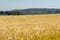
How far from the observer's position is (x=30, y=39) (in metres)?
3.98

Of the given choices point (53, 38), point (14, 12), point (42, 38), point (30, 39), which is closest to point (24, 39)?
point (30, 39)

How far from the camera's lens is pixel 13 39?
3910mm

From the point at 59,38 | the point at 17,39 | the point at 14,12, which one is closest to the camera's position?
the point at 17,39

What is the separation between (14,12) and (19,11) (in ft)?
4.10

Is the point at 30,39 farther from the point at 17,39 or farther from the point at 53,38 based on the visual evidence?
the point at 53,38

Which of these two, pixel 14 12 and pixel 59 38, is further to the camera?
pixel 14 12

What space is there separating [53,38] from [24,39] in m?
0.75

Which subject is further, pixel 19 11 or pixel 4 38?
pixel 19 11

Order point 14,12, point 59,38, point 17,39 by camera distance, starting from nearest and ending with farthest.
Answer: point 17,39, point 59,38, point 14,12

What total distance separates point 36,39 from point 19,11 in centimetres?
3452

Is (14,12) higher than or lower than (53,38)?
lower

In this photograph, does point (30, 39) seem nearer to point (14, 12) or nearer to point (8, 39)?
point (8, 39)

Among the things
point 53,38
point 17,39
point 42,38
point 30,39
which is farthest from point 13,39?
point 53,38

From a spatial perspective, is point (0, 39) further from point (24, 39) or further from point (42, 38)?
point (42, 38)
